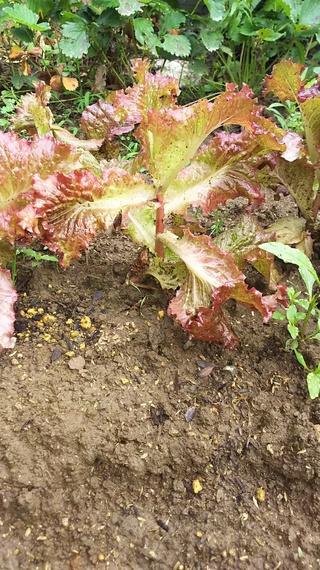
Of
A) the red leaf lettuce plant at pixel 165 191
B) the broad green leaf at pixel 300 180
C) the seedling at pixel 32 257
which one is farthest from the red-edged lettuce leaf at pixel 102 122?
the broad green leaf at pixel 300 180

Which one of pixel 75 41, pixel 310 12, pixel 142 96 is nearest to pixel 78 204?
pixel 142 96

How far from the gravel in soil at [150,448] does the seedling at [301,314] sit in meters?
0.09

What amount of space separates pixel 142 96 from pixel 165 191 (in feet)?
1.11

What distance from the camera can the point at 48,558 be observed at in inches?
54.4

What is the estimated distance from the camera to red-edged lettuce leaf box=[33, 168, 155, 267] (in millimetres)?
1490

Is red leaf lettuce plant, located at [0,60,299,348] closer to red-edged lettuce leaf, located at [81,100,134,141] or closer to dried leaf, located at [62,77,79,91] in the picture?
red-edged lettuce leaf, located at [81,100,134,141]

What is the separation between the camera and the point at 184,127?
1.58 metres

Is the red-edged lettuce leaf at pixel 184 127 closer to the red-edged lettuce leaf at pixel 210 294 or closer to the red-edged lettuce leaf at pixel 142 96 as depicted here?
the red-edged lettuce leaf at pixel 142 96

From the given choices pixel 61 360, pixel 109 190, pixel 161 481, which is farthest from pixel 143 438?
pixel 109 190

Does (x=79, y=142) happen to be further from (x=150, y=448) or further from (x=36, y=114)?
(x=150, y=448)

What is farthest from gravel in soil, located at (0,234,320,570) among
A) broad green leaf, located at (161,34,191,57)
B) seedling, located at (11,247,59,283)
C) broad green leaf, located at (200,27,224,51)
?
broad green leaf, located at (200,27,224,51)

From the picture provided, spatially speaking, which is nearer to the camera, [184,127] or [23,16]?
[184,127]

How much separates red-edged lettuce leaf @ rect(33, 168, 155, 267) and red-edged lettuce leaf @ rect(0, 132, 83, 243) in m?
0.10

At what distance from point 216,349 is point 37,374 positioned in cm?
63
